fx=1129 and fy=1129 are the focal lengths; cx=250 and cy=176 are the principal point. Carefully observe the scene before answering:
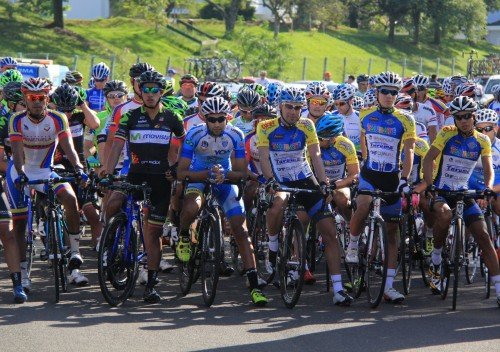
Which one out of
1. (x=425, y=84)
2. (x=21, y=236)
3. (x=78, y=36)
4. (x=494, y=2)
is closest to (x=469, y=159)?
(x=21, y=236)

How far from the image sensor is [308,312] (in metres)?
10.8

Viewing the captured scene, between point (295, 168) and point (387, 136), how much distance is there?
40.6 inches

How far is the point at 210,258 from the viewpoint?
437 inches

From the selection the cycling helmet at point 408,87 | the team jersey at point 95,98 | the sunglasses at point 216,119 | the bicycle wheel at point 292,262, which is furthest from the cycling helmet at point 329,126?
the team jersey at point 95,98

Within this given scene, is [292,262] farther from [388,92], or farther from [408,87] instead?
[408,87]

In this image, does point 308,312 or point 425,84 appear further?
point 425,84

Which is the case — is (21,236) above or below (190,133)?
below

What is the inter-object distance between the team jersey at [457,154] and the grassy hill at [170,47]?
32091mm

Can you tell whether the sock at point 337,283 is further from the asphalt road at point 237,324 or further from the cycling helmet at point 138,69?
the cycling helmet at point 138,69

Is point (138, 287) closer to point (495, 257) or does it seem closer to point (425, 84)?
point (495, 257)

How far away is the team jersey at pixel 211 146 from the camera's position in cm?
1144

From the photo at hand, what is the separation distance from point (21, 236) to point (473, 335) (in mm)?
4756

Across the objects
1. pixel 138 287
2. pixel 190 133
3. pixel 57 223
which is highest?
pixel 190 133

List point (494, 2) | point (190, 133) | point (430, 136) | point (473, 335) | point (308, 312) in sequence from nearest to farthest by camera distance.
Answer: point (473, 335)
point (308, 312)
point (190, 133)
point (430, 136)
point (494, 2)
